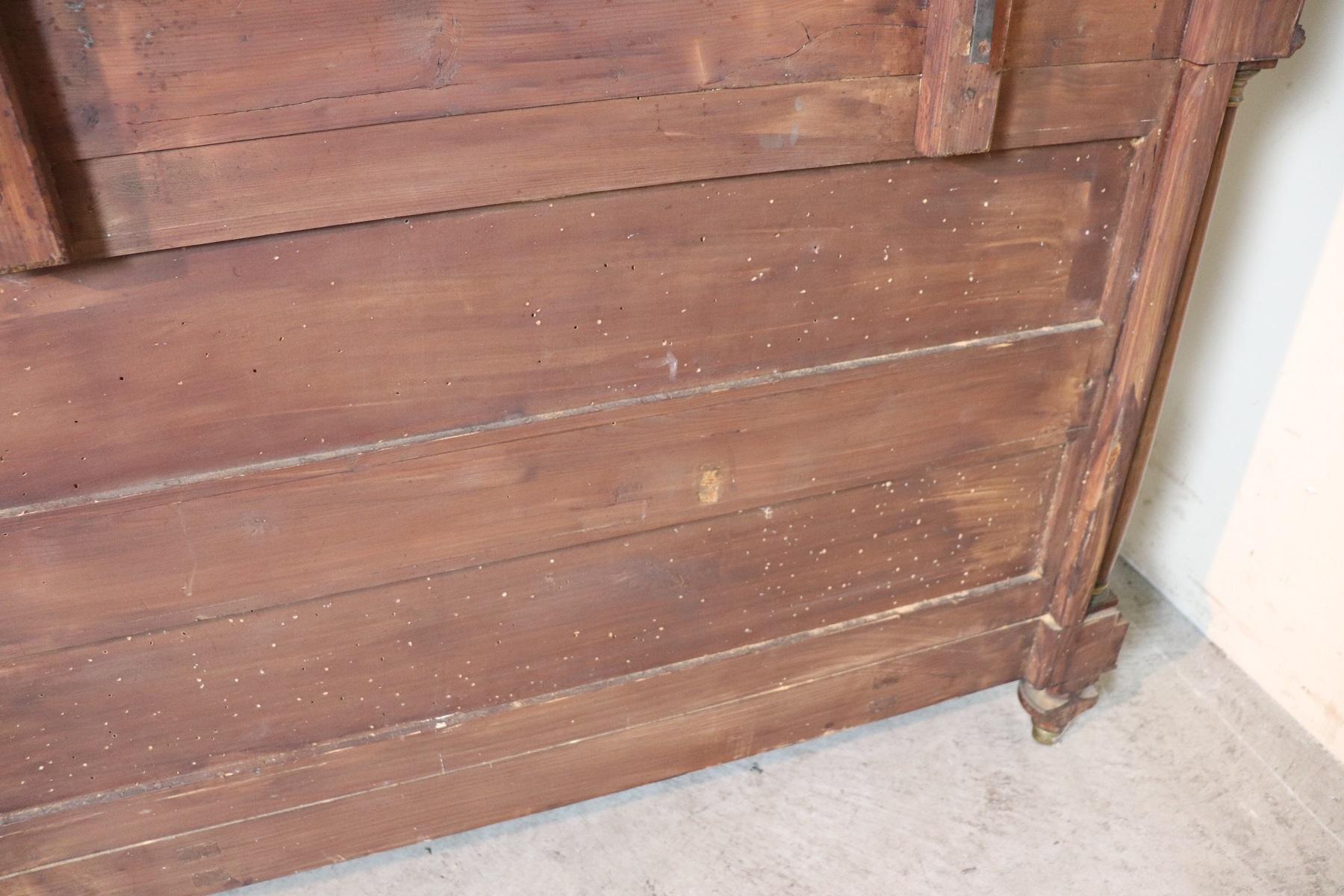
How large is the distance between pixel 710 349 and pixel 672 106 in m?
0.25

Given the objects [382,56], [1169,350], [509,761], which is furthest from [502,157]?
[1169,350]

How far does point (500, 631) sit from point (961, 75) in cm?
73

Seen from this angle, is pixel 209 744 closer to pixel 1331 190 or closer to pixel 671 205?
pixel 671 205

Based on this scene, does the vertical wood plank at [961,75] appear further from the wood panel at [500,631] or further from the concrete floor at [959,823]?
the concrete floor at [959,823]

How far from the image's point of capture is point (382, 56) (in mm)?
792

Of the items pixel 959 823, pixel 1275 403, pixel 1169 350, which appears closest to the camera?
pixel 1169 350

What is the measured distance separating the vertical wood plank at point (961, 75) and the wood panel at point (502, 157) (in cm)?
3

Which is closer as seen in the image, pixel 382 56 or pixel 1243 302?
pixel 382 56

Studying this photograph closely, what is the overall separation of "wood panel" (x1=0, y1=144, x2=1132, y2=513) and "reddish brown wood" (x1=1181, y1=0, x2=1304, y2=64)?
0.39 ft

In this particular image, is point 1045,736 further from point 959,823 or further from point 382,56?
point 382,56

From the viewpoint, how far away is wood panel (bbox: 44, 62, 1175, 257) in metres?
0.80

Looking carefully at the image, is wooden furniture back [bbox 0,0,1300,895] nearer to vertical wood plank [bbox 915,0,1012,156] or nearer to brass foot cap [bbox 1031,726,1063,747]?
vertical wood plank [bbox 915,0,1012,156]

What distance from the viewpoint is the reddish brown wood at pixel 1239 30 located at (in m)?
1.01

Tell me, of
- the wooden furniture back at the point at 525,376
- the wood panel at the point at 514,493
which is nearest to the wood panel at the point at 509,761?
the wooden furniture back at the point at 525,376
